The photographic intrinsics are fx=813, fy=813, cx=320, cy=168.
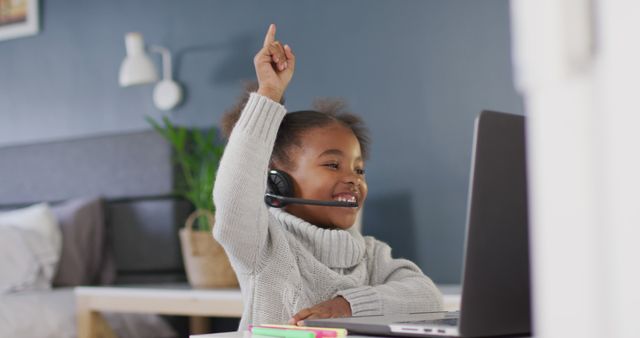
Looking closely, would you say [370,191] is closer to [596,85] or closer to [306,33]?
[306,33]

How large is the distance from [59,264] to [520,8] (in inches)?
128

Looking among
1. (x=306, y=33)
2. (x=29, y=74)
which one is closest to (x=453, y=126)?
(x=306, y=33)

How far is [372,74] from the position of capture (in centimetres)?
304

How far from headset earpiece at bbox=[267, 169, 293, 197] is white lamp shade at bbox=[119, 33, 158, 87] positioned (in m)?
2.08

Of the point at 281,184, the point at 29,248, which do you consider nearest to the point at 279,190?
the point at 281,184

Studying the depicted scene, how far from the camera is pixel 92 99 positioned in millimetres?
3691

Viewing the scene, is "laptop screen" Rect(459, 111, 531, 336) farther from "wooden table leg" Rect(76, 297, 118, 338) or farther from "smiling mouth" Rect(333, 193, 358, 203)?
"wooden table leg" Rect(76, 297, 118, 338)

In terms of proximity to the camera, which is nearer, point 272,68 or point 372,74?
point 272,68

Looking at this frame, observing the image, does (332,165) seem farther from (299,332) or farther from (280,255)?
(299,332)

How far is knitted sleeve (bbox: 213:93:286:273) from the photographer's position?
3.26ft

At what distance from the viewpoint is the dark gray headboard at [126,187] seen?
3.27m

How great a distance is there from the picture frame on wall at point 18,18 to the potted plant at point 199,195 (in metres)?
0.87

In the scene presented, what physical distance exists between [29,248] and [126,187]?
49cm

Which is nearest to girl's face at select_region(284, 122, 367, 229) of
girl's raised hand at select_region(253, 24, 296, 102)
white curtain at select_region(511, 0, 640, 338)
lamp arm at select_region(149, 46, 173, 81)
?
girl's raised hand at select_region(253, 24, 296, 102)
